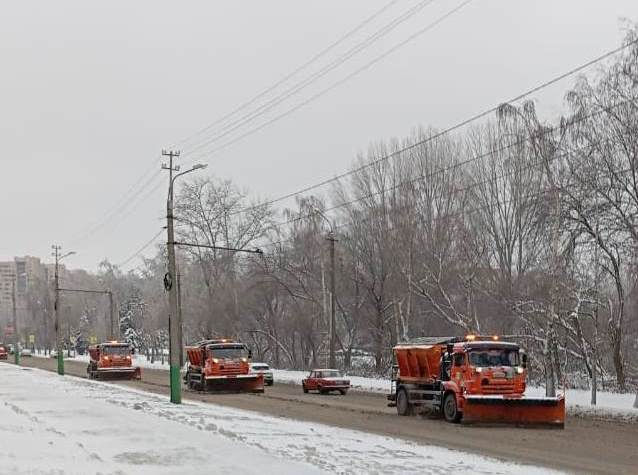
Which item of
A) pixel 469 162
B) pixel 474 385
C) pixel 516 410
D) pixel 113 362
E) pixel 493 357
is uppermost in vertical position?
pixel 469 162

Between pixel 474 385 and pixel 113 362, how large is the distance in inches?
1485

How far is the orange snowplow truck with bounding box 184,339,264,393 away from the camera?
133ft

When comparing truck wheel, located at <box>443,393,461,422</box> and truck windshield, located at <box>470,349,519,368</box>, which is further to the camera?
truck windshield, located at <box>470,349,519,368</box>

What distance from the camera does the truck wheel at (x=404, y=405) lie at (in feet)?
89.4

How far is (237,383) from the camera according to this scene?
134 ft

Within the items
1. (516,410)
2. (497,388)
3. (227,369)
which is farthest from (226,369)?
(516,410)

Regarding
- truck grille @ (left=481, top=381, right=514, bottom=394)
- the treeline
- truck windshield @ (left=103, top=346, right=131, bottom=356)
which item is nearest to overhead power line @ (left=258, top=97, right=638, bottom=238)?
the treeline

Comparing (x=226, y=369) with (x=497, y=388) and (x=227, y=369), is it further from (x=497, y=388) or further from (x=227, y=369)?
(x=497, y=388)

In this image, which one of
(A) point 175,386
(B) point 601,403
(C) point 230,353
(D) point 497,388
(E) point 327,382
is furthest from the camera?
(C) point 230,353

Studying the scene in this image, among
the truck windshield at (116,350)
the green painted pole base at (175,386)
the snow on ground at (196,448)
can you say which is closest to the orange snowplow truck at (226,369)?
the green painted pole base at (175,386)

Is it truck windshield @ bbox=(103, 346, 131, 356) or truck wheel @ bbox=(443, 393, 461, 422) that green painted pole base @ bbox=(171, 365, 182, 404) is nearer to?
truck wheel @ bbox=(443, 393, 461, 422)

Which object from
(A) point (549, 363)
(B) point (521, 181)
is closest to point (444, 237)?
(B) point (521, 181)

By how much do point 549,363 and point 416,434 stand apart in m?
11.6

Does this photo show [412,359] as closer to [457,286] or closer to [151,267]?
[457,286]
